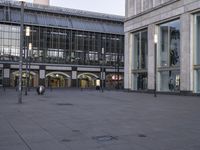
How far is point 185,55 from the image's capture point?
3566cm

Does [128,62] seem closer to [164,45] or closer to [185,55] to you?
[164,45]

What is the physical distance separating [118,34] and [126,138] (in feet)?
270

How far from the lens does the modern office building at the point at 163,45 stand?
35125 mm

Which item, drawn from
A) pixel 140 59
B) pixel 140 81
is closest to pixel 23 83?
pixel 140 81

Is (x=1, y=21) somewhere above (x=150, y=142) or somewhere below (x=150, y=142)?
above

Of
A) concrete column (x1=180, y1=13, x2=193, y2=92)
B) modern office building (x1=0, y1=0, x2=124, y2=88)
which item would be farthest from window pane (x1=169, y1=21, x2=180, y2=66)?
modern office building (x1=0, y1=0, x2=124, y2=88)

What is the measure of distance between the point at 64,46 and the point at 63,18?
7.59 meters

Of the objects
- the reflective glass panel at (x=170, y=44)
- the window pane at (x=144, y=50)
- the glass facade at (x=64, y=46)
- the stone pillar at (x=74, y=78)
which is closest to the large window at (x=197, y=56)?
the reflective glass panel at (x=170, y=44)

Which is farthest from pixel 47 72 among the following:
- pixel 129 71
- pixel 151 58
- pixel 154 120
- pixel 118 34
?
pixel 154 120

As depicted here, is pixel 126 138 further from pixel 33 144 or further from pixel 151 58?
pixel 151 58

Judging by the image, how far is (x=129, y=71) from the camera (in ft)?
160

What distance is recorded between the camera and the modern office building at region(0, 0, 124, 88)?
7744 centimetres

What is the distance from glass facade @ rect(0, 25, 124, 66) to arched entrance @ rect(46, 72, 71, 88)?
349 centimetres

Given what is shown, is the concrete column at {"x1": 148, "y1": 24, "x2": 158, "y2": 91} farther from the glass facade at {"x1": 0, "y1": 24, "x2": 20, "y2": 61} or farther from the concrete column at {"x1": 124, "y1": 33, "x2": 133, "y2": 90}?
the glass facade at {"x1": 0, "y1": 24, "x2": 20, "y2": 61}
